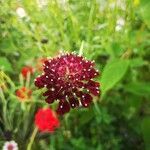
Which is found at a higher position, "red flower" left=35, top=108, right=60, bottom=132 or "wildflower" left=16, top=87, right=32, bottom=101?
"wildflower" left=16, top=87, right=32, bottom=101

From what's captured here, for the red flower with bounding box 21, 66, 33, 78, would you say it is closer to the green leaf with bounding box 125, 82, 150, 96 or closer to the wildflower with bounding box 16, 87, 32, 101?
the wildflower with bounding box 16, 87, 32, 101

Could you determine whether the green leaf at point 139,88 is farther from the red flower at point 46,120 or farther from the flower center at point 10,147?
the flower center at point 10,147

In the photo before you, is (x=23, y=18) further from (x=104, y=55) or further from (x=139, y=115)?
(x=139, y=115)

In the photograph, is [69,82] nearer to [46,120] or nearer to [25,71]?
[46,120]

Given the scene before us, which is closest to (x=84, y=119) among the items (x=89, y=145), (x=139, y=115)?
(x=89, y=145)

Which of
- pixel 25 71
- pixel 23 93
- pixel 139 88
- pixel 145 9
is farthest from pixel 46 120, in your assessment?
pixel 145 9

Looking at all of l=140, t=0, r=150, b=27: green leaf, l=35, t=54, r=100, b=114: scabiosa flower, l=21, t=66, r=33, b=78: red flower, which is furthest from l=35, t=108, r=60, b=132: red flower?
l=35, t=54, r=100, b=114: scabiosa flower
